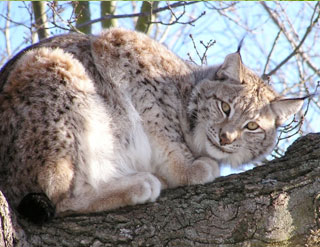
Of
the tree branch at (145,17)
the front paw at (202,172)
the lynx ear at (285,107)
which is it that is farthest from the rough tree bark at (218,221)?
the tree branch at (145,17)

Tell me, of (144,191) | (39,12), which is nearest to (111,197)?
(144,191)

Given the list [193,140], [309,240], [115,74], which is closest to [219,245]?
[309,240]

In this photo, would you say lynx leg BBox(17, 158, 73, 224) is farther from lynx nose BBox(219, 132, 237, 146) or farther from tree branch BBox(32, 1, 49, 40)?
tree branch BBox(32, 1, 49, 40)

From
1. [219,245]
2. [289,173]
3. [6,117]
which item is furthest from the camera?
[6,117]

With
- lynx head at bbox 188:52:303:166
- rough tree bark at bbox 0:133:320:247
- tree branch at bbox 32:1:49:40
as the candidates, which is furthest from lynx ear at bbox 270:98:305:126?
tree branch at bbox 32:1:49:40

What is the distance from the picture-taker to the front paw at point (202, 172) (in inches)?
181

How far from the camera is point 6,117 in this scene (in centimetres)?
410

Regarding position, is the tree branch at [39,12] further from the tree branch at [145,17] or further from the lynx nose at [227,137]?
the lynx nose at [227,137]

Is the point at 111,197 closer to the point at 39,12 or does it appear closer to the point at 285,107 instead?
the point at 285,107

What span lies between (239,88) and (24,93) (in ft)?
6.60

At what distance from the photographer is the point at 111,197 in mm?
4090

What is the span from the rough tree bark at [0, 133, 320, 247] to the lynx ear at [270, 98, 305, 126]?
4.03 feet

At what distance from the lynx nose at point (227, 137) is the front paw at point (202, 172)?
234mm

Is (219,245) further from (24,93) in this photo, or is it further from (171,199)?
(24,93)
